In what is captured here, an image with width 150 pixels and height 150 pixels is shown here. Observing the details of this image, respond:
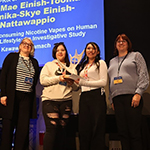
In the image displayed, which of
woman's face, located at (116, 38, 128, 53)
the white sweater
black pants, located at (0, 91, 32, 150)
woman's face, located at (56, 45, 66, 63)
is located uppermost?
woman's face, located at (116, 38, 128, 53)

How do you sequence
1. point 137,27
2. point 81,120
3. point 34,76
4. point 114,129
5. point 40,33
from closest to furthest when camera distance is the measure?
point 81,120, point 34,76, point 114,129, point 137,27, point 40,33

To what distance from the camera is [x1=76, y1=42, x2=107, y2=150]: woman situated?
2158 mm

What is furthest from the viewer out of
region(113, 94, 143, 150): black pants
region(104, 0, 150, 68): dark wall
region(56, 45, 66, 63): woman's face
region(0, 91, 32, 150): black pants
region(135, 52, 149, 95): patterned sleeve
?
region(104, 0, 150, 68): dark wall

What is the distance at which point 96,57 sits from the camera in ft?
A: 8.02

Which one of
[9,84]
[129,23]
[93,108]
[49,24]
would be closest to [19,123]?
[9,84]

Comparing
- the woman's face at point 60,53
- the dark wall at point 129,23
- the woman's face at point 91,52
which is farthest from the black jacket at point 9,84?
the dark wall at point 129,23

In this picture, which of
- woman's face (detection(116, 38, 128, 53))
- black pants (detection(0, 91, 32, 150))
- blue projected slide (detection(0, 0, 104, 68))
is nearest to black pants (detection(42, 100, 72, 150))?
black pants (detection(0, 91, 32, 150))

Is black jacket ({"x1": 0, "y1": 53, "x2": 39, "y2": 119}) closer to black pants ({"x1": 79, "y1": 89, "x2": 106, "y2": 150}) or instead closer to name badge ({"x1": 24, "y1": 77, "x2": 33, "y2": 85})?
name badge ({"x1": 24, "y1": 77, "x2": 33, "y2": 85})

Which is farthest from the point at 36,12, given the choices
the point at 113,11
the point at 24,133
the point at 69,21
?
the point at 24,133

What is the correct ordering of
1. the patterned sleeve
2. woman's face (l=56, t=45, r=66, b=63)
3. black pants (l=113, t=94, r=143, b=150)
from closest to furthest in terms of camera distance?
black pants (l=113, t=94, r=143, b=150), the patterned sleeve, woman's face (l=56, t=45, r=66, b=63)

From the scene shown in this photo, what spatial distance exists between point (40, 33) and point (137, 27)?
157cm

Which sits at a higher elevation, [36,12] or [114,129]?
[36,12]

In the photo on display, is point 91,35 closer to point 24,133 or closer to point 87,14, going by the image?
point 87,14

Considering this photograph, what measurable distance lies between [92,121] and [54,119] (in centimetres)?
40
